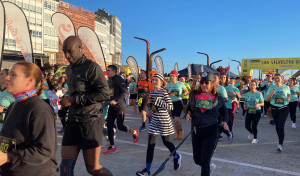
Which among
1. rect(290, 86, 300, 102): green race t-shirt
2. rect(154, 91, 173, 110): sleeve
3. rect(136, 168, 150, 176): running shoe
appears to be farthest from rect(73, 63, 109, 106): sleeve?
rect(290, 86, 300, 102): green race t-shirt

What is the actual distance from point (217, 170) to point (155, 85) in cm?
196

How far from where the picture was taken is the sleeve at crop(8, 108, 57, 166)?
5.38 feet

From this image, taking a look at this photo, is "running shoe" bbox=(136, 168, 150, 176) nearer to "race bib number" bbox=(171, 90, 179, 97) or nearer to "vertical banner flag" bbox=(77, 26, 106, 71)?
"race bib number" bbox=(171, 90, 179, 97)

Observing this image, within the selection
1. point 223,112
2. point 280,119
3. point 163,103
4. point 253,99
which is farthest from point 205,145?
point 253,99

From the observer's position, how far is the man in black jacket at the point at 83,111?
285cm

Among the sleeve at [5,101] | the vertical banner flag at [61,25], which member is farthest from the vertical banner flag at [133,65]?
the sleeve at [5,101]

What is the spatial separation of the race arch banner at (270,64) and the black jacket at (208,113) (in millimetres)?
44698

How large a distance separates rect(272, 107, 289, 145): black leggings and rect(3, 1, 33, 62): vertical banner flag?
6559 millimetres

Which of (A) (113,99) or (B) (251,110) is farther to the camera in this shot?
(B) (251,110)

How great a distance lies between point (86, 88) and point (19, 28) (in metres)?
4.95

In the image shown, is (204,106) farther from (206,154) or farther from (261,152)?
(261,152)

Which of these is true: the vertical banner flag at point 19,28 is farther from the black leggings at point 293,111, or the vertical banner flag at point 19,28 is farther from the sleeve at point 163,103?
the black leggings at point 293,111

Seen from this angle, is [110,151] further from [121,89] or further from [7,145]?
[7,145]

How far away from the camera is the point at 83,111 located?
287 cm
